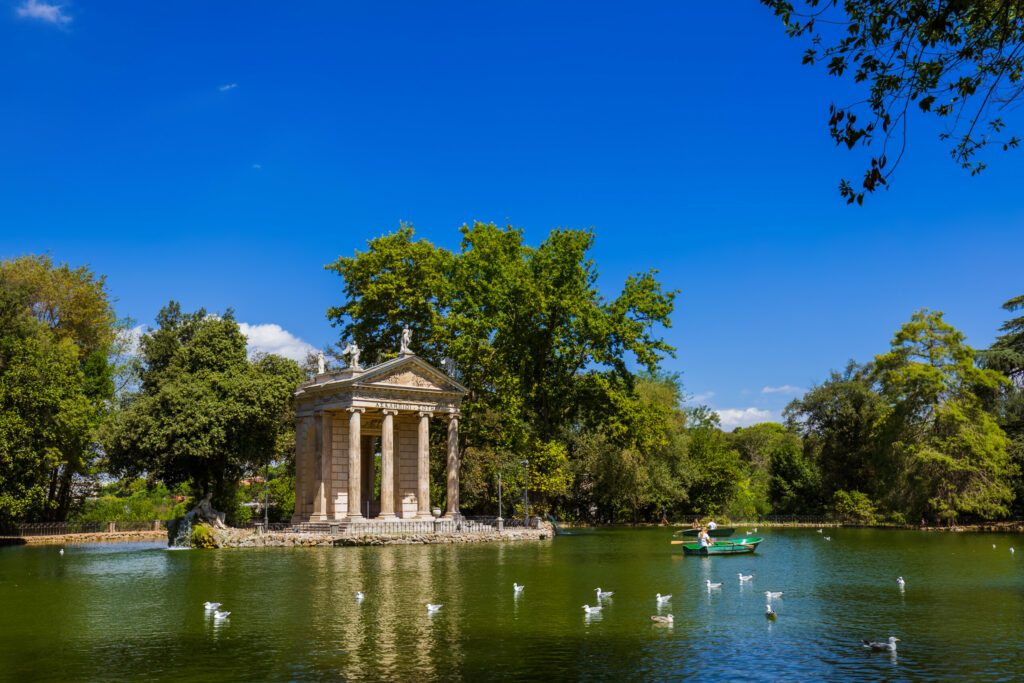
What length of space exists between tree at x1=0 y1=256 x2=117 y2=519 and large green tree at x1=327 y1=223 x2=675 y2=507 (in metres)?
18.7

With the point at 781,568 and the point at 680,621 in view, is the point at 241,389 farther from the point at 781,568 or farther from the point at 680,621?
the point at 680,621

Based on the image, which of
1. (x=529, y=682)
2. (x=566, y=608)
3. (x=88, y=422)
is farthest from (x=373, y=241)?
(x=529, y=682)

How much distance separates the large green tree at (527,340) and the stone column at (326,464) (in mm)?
8398

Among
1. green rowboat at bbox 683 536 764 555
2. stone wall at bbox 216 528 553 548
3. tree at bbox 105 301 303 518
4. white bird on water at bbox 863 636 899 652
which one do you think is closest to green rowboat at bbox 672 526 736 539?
green rowboat at bbox 683 536 764 555

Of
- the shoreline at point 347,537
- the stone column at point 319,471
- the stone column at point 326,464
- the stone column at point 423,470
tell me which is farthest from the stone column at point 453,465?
the stone column at point 319,471

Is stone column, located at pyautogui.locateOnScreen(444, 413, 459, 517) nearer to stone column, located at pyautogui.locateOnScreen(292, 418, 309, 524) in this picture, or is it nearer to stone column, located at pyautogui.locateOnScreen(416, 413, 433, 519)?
stone column, located at pyautogui.locateOnScreen(416, 413, 433, 519)

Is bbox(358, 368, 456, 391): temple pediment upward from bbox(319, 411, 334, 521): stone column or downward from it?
upward

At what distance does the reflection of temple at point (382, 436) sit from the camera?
4688cm

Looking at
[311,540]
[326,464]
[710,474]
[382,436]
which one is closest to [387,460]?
[382,436]

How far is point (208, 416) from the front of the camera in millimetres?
49406

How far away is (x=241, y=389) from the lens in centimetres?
5091

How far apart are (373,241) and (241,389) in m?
14.6

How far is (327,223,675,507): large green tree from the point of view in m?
52.2

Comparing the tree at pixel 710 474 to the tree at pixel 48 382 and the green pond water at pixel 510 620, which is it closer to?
the green pond water at pixel 510 620
